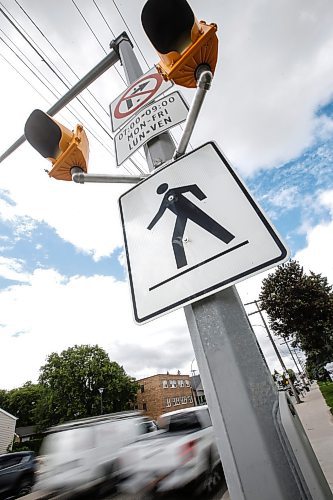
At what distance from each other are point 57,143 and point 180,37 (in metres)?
1.05

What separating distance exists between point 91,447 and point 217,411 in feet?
26.1

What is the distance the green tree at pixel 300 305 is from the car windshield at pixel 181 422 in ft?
38.1

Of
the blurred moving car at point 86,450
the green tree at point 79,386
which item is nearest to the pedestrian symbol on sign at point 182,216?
the blurred moving car at point 86,450

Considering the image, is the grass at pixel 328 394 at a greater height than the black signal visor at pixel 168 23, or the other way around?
the black signal visor at pixel 168 23

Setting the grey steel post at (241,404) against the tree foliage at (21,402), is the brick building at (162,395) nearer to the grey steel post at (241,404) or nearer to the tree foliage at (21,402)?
the tree foliage at (21,402)

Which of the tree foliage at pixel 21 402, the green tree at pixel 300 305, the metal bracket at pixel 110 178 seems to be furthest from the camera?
the tree foliage at pixel 21 402

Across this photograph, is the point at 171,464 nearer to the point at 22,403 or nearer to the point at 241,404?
the point at 241,404

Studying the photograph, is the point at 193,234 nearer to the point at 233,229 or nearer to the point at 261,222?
the point at 233,229

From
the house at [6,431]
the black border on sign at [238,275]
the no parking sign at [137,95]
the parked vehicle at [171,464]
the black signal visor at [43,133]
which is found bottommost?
the parked vehicle at [171,464]

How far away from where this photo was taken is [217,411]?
935mm

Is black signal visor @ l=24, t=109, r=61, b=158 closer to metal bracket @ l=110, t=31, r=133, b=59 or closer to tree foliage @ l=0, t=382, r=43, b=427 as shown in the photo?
metal bracket @ l=110, t=31, r=133, b=59

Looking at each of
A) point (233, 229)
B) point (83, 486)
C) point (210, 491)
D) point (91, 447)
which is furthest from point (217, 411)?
point (91, 447)

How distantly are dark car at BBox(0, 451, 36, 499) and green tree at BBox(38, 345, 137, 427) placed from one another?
28564 mm

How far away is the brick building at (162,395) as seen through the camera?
1843 inches
